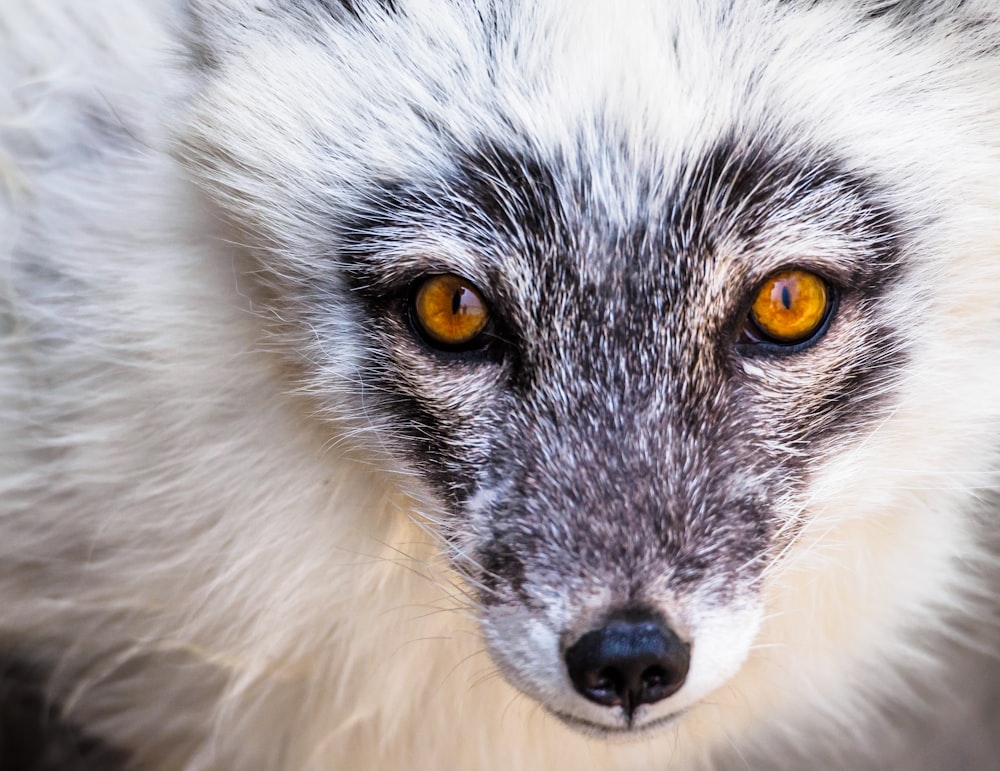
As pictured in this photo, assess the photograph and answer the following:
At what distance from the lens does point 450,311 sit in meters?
0.94

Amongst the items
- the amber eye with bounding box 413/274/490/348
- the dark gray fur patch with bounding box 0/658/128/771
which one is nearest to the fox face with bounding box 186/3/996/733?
the amber eye with bounding box 413/274/490/348

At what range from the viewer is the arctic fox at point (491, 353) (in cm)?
89

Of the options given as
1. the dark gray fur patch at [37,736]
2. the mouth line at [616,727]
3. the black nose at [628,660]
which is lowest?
the dark gray fur patch at [37,736]

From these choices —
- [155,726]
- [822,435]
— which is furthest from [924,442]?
[155,726]

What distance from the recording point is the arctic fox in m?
0.89

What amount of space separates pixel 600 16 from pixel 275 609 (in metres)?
0.68

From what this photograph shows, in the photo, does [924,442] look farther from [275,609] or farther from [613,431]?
[275,609]

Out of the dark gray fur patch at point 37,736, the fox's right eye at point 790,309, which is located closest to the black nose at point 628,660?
the fox's right eye at point 790,309

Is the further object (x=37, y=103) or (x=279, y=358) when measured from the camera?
(x=37, y=103)

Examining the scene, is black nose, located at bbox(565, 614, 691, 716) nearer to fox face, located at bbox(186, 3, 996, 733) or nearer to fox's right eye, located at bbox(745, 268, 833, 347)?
fox face, located at bbox(186, 3, 996, 733)

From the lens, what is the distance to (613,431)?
90 cm

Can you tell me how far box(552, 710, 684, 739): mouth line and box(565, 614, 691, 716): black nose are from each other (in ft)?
0.21

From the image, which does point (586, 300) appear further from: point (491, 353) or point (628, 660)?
point (628, 660)

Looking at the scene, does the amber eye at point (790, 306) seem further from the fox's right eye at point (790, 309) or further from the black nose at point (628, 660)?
the black nose at point (628, 660)
